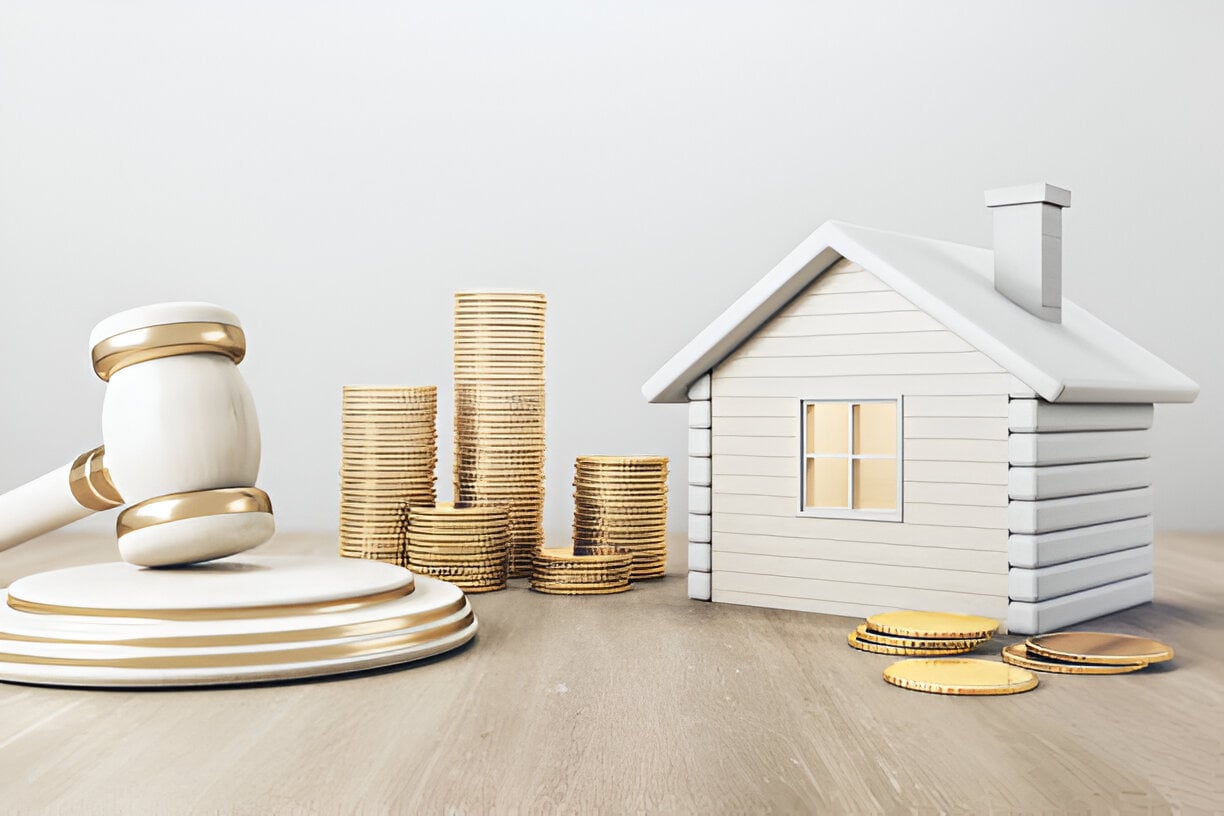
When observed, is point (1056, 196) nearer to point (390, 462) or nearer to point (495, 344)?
point (495, 344)

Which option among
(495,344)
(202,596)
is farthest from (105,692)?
(495,344)

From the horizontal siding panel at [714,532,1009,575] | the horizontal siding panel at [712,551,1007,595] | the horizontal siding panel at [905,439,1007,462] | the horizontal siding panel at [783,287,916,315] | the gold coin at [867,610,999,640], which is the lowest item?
the gold coin at [867,610,999,640]

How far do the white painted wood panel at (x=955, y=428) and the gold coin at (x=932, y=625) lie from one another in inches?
21.0

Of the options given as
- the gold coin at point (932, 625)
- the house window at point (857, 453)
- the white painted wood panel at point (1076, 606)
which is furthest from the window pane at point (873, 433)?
the gold coin at point (932, 625)

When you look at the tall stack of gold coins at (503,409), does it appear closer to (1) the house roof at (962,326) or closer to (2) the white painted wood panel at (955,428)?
(1) the house roof at (962,326)

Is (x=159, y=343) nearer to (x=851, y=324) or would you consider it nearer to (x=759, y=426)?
(x=759, y=426)

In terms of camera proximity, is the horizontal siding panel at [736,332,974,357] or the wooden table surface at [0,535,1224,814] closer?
the wooden table surface at [0,535,1224,814]

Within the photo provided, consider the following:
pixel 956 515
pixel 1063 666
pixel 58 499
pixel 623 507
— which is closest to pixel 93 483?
pixel 58 499

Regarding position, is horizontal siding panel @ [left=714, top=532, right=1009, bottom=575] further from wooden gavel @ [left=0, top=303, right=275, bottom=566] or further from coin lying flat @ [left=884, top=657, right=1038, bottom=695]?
wooden gavel @ [left=0, top=303, right=275, bottom=566]

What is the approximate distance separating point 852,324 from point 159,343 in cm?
207

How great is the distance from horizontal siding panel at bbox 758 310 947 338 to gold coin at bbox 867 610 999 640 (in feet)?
2.85

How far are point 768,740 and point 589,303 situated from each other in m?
4.47

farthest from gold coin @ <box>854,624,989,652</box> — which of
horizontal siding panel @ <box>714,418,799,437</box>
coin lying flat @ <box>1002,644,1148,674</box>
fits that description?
horizontal siding panel @ <box>714,418,799,437</box>

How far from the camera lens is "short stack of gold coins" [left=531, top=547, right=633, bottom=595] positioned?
4.47 metres
